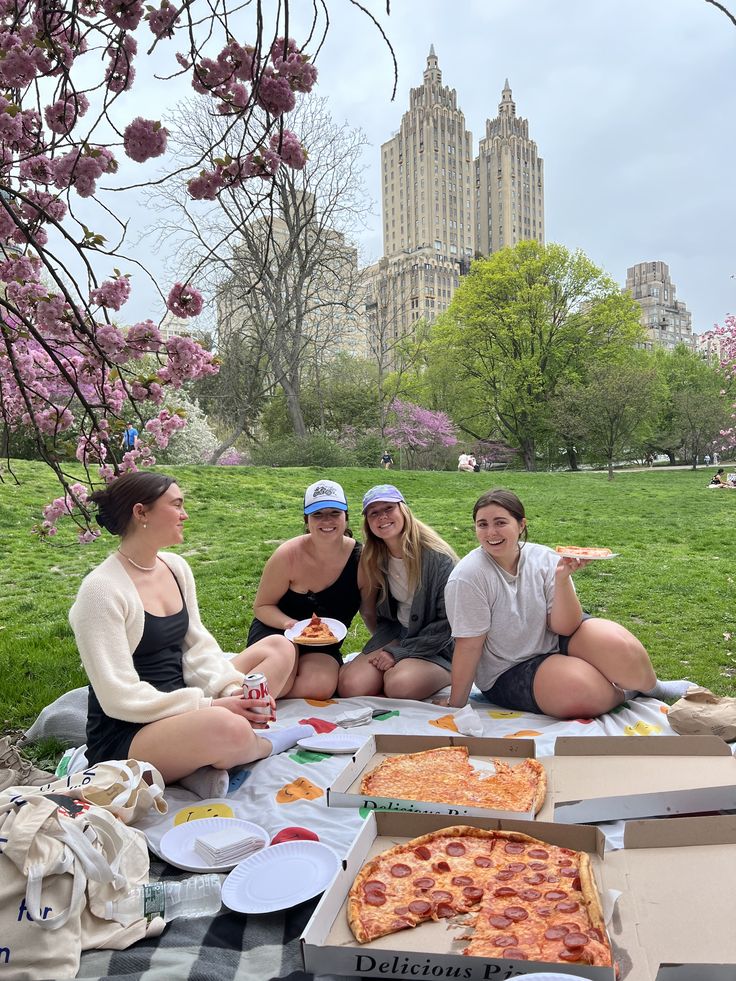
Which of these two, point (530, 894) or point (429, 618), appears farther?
point (429, 618)

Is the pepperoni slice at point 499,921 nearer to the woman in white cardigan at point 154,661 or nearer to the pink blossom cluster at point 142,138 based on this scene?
the woman in white cardigan at point 154,661

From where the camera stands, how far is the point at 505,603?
146 inches

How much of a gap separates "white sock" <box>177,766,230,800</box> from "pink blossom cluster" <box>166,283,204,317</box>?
7.23 ft

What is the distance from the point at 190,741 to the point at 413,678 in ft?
4.92

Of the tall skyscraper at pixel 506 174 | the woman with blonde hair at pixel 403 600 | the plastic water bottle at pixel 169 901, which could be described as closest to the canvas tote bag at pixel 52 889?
the plastic water bottle at pixel 169 901

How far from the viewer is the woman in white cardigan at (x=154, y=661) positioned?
2.85m

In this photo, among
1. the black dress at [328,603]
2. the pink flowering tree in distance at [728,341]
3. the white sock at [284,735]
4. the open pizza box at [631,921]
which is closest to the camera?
the open pizza box at [631,921]

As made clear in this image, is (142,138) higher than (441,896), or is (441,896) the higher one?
(142,138)

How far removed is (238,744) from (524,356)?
29421 millimetres

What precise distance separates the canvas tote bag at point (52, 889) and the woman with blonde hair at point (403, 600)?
214 cm

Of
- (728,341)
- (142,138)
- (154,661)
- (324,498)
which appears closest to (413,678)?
(324,498)

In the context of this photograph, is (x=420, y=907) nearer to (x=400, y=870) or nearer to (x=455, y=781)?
(x=400, y=870)

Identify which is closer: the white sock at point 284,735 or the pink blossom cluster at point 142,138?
the pink blossom cluster at point 142,138

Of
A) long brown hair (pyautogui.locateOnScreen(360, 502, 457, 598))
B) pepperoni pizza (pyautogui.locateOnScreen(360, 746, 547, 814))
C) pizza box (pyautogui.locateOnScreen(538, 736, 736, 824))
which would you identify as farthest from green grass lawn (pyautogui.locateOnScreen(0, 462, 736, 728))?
pepperoni pizza (pyautogui.locateOnScreen(360, 746, 547, 814))
